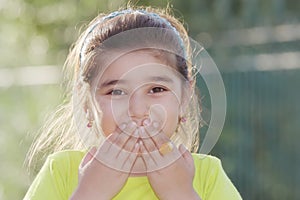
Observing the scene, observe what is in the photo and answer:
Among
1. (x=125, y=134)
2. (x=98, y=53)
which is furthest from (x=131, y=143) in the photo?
(x=98, y=53)

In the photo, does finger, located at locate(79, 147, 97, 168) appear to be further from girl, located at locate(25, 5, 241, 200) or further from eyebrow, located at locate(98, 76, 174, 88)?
eyebrow, located at locate(98, 76, 174, 88)

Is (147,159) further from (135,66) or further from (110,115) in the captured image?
(135,66)

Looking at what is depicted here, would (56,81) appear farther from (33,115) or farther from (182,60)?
(182,60)

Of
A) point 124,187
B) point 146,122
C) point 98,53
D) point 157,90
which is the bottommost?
point 124,187

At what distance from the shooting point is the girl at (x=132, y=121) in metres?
3.12

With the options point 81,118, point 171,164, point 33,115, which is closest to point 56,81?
point 33,115

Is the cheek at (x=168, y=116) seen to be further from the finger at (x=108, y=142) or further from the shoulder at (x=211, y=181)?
the shoulder at (x=211, y=181)

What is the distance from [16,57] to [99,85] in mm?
4765

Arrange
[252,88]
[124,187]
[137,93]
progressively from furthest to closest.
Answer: [252,88] < [124,187] < [137,93]

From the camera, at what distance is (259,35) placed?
7.05 metres

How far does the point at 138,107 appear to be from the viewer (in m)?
3.13

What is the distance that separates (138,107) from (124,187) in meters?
0.39

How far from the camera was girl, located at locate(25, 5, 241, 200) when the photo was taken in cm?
312

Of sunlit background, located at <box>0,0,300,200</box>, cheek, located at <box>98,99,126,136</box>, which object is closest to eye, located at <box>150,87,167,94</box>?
cheek, located at <box>98,99,126,136</box>
